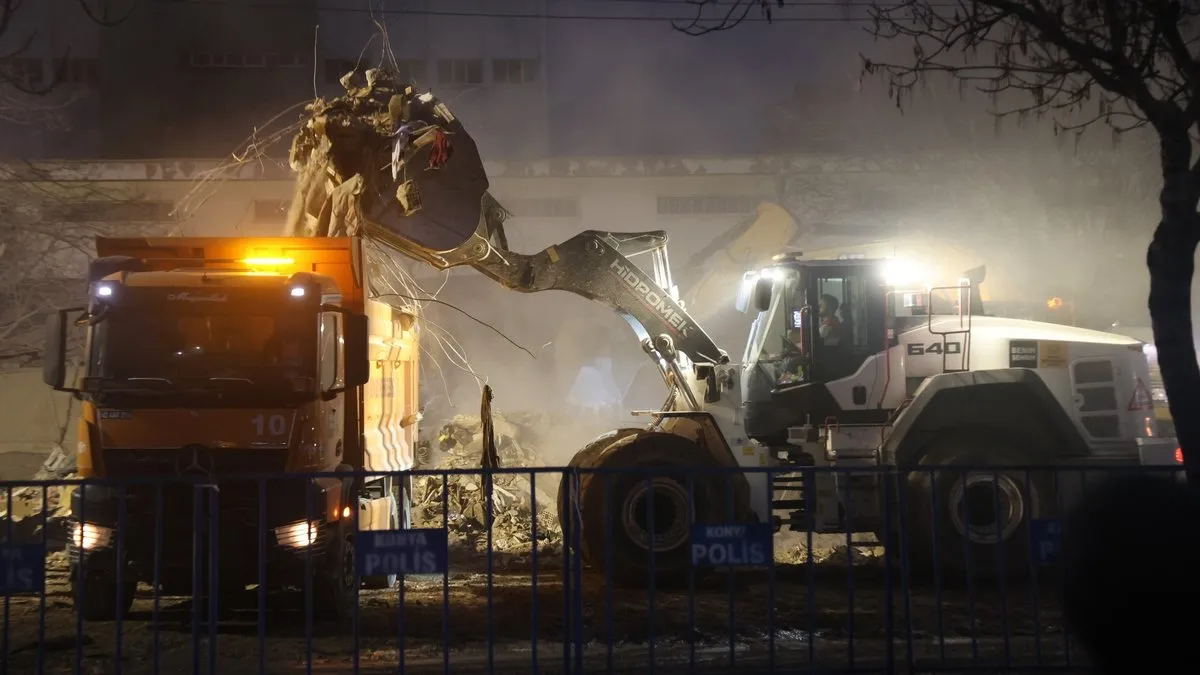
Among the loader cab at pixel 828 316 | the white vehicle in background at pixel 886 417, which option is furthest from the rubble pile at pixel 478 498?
the loader cab at pixel 828 316

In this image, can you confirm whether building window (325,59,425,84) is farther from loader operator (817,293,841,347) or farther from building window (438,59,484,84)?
loader operator (817,293,841,347)

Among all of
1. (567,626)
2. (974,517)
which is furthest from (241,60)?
(567,626)

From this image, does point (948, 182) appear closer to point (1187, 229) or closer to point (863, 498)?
point (863, 498)

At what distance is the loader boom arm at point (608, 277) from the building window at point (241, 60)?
23033mm

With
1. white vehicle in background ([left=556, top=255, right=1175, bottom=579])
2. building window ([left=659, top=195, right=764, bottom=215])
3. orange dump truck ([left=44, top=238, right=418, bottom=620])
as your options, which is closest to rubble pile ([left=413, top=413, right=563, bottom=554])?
white vehicle in background ([left=556, top=255, right=1175, bottom=579])

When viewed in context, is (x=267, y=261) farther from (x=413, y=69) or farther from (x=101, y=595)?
(x=413, y=69)

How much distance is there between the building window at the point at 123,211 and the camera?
2230cm

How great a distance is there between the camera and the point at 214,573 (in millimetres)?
5895

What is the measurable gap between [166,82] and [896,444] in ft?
91.0

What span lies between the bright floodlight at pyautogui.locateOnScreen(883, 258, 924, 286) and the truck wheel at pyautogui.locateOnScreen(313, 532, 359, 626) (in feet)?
19.9

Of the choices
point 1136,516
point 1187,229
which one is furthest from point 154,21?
point 1136,516

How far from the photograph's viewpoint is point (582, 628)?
20.8 feet

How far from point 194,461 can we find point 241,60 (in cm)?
2637

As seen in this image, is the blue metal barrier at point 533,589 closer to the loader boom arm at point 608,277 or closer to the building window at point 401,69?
the loader boom arm at point 608,277
